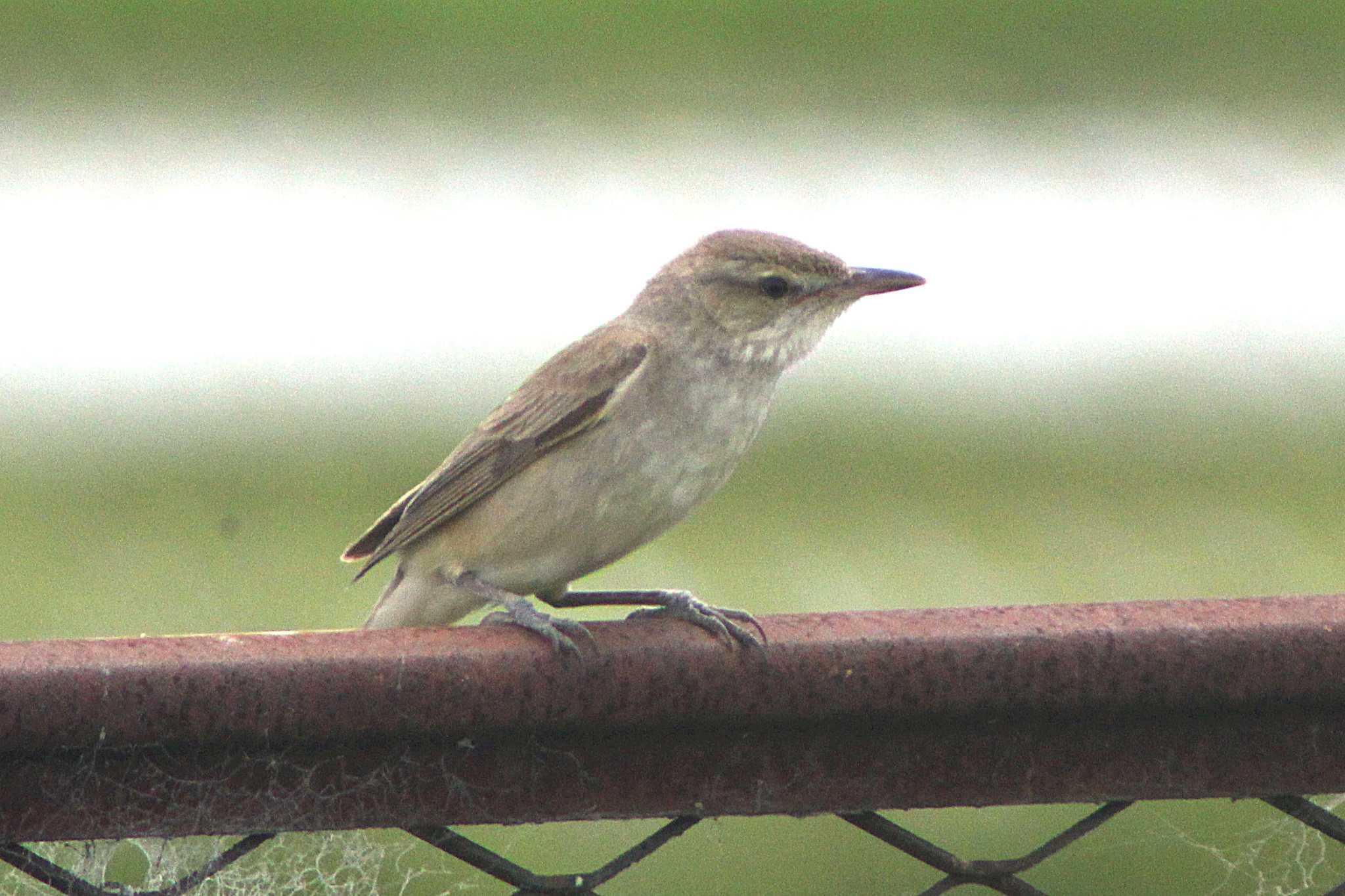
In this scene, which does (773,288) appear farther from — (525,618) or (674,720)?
(674,720)

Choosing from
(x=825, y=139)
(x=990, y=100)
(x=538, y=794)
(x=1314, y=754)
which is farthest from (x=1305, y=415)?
(x=538, y=794)

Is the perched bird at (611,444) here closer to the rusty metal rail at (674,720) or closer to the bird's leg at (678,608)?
the bird's leg at (678,608)

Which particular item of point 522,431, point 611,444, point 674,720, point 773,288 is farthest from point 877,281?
point 674,720

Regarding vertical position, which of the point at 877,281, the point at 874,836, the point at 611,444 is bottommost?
the point at 874,836

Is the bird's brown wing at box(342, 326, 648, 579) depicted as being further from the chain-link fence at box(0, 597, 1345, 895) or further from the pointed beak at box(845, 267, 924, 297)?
the chain-link fence at box(0, 597, 1345, 895)

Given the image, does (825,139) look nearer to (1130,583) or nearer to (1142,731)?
(1130,583)

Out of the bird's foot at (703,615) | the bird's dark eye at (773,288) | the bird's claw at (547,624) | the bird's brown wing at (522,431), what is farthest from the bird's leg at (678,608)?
the bird's dark eye at (773,288)
